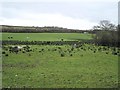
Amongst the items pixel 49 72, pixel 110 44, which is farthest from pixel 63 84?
pixel 110 44

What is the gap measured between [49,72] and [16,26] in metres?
79.6

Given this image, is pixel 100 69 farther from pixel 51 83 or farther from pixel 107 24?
pixel 107 24

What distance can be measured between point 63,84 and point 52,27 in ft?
293

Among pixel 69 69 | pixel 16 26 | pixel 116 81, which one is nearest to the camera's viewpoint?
pixel 116 81

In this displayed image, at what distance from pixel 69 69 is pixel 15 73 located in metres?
4.76

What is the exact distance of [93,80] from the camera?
19.1 metres

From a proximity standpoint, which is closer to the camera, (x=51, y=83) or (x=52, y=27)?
(x=51, y=83)

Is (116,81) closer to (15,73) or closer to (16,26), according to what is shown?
(15,73)

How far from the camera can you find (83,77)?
20.2 meters

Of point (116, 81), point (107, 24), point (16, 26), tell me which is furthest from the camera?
point (16, 26)

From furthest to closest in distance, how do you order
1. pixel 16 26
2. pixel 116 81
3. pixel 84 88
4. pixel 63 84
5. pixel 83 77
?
pixel 16 26, pixel 83 77, pixel 116 81, pixel 63 84, pixel 84 88

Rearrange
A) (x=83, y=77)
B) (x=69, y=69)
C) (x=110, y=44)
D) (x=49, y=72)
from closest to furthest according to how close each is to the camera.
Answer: (x=83, y=77) < (x=49, y=72) < (x=69, y=69) < (x=110, y=44)

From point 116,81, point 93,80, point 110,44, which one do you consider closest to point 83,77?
point 93,80

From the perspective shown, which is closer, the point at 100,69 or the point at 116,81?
the point at 116,81
